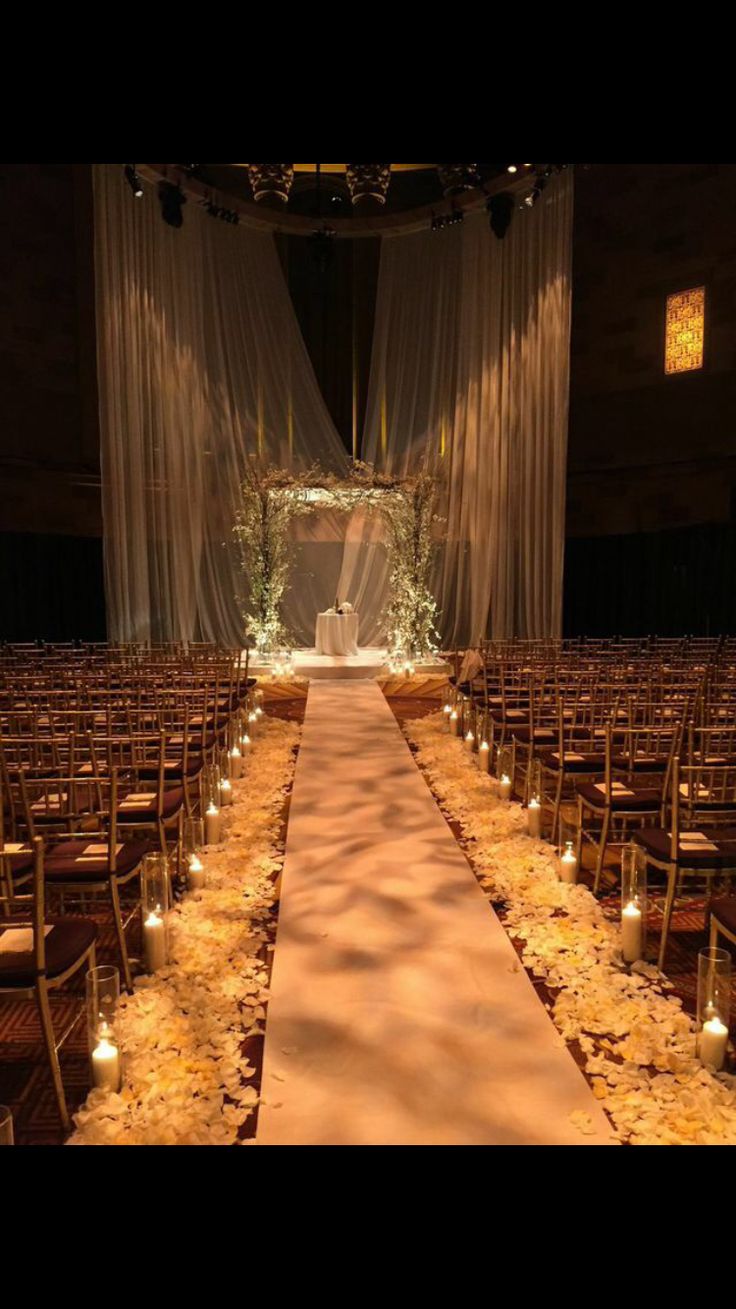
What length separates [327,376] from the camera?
62.7ft

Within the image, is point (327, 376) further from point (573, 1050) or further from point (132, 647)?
point (573, 1050)

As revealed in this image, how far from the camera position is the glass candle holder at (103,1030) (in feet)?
9.02

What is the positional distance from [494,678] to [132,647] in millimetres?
4871

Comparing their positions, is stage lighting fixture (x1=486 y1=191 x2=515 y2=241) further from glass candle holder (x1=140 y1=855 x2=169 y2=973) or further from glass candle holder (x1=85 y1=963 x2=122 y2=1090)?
glass candle holder (x1=85 y1=963 x2=122 y2=1090)

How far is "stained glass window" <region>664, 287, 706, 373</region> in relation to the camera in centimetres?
1479

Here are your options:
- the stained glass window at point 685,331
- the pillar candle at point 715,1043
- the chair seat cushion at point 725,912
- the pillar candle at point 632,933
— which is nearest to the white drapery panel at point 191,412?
the stained glass window at point 685,331

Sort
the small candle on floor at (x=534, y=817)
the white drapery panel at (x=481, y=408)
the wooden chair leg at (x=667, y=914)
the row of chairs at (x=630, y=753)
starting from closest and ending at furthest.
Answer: the wooden chair leg at (x=667, y=914), the row of chairs at (x=630, y=753), the small candle on floor at (x=534, y=817), the white drapery panel at (x=481, y=408)

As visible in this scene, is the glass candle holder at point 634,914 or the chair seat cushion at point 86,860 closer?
the chair seat cushion at point 86,860

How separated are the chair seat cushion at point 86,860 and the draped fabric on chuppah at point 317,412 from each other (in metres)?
11.3

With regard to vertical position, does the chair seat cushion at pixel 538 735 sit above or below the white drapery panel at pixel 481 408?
below

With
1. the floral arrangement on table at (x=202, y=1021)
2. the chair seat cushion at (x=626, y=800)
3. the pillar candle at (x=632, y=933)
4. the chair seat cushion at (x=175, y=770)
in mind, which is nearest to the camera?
the floral arrangement on table at (x=202, y=1021)

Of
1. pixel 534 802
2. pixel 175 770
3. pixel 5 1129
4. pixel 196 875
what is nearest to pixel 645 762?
pixel 534 802

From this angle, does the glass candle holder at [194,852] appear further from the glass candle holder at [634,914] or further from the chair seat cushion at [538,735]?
the chair seat cushion at [538,735]

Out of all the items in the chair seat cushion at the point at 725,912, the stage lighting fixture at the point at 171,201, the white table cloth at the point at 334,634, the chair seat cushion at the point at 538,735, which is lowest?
the chair seat cushion at the point at 725,912
